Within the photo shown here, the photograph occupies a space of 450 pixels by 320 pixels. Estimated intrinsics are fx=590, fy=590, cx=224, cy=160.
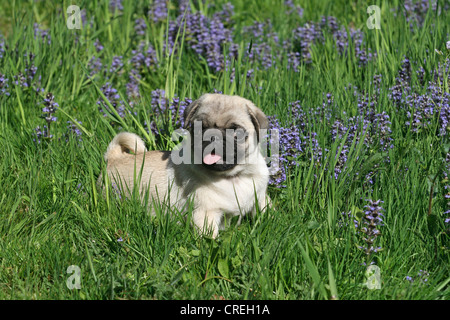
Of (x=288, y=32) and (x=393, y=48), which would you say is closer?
(x=393, y=48)

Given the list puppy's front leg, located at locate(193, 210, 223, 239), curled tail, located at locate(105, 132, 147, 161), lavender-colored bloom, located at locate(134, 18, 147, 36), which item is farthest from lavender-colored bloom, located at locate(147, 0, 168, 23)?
puppy's front leg, located at locate(193, 210, 223, 239)

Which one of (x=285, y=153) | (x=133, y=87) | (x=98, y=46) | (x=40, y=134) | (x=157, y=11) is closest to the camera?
(x=285, y=153)

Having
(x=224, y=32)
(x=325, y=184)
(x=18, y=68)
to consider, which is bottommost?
(x=325, y=184)

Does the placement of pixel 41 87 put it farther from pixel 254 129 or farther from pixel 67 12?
pixel 254 129

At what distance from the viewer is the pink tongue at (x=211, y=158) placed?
4.05 m

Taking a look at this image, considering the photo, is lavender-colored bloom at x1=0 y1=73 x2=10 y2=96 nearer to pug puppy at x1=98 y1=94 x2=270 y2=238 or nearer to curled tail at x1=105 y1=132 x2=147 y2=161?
curled tail at x1=105 y1=132 x2=147 y2=161

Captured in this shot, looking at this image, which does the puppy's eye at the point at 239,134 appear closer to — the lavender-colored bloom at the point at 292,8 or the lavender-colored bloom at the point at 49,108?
the lavender-colored bloom at the point at 49,108

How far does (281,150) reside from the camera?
4555 millimetres

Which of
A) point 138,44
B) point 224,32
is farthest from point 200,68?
point 138,44

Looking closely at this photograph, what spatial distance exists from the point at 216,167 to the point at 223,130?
28cm

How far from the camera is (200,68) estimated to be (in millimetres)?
6000

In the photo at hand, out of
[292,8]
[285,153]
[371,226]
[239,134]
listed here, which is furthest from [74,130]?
[292,8]

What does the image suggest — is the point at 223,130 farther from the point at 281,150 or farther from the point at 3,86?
the point at 3,86
